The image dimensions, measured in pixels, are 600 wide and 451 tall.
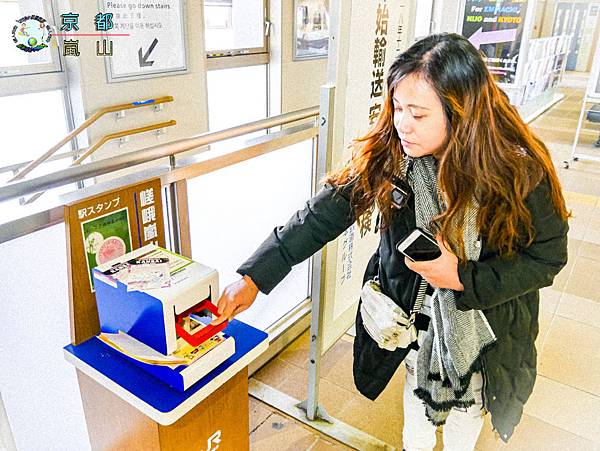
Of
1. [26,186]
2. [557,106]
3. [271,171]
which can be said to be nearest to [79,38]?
[271,171]

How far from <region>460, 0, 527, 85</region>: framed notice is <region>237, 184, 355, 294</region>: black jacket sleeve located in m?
5.82

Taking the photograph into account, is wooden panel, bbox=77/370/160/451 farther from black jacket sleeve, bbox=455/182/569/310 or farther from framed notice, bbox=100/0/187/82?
framed notice, bbox=100/0/187/82

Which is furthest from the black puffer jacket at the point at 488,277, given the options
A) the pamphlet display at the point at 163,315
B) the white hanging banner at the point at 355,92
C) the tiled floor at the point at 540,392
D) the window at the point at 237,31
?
the window at the point at 237,31

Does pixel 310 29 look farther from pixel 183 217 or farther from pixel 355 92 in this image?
pixel 183 217

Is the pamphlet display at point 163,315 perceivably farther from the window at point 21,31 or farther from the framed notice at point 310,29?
the framed notice at point 310,29

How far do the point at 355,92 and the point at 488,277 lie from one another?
0.84 meters

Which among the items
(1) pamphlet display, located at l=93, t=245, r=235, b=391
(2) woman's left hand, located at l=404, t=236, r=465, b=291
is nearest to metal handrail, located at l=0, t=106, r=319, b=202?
(1) pamphlet display, located at l=93, t=245, r=235, b=391

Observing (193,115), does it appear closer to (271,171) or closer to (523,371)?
(271,171)

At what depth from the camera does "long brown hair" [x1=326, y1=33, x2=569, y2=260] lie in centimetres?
107

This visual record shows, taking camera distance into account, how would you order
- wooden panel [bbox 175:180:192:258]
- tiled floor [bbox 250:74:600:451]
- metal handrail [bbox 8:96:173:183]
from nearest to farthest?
wooden panel [bbox 175:180:192:258]
tiled floor [bbox 250:74:600:451]
metal handrail [bbox 8:96:173:183]

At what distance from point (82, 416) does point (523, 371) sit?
128cm

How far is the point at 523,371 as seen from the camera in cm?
136

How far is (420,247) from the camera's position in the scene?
3.90 ft

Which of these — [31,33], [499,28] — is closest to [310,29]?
[31,33]
